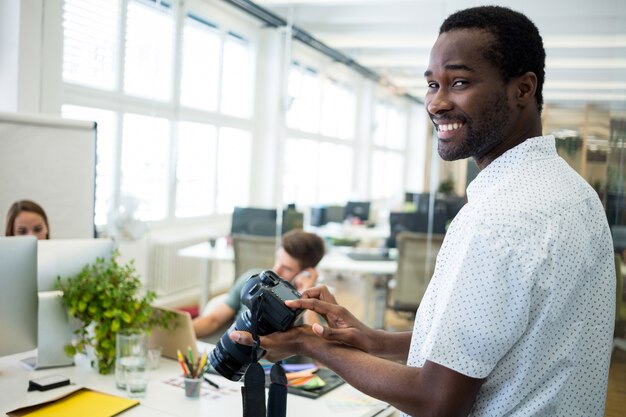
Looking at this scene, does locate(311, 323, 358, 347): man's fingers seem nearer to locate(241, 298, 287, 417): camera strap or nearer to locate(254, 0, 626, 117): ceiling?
locate(241, 298, 287, 417): camera strap

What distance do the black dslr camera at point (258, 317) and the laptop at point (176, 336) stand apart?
0.80m

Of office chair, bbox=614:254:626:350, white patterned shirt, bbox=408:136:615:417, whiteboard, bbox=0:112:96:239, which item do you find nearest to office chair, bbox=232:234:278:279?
whiteboard, bbox=0:112:96:239

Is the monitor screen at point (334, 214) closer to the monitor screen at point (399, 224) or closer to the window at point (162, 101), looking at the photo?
the monitor screen at point (399, 224)

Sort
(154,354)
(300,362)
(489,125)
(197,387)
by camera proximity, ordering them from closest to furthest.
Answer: (489,125) < (197,387) < (154,354) < (300,362)

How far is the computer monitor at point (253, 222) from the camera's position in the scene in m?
5.18

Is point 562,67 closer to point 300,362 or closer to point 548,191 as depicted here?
point 300,362

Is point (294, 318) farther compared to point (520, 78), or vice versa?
point (294, 318)

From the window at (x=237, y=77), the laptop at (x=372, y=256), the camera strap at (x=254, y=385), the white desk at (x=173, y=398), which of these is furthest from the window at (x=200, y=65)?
the camera strap at (x=254, y=385)

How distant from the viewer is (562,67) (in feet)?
12.7

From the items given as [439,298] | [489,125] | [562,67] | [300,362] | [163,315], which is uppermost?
[562,67]

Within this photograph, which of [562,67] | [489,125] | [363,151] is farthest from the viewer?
[363,151]

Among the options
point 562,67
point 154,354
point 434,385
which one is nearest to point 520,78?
point 434,385

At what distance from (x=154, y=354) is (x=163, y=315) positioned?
150mm

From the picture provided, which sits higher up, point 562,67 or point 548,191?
point 562,67
